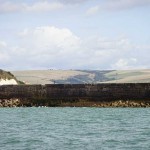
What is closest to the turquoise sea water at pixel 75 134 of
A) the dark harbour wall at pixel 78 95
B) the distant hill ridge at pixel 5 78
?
the dark harbour wall at pixel 78 95

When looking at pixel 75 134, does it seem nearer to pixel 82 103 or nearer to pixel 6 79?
pixel 82 103

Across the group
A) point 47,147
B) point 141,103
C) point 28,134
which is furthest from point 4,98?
point 47,147

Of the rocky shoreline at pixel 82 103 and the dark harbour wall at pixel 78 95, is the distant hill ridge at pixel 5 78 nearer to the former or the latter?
the rocky shoreline at pixel 82 103

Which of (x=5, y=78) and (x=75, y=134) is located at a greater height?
(x=5, y=78)

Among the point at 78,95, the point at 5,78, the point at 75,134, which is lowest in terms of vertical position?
the point at 75,134

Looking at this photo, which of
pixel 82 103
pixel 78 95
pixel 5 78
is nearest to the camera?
pixel 78 95

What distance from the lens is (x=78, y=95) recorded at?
80.7 meters

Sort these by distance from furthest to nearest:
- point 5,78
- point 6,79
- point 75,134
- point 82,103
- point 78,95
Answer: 1. point 6,79
2. point 5,78
3. point 82,103
4. point 78,95
5. point 75,134

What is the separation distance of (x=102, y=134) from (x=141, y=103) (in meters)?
38.5

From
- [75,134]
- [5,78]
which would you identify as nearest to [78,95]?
[5,78]

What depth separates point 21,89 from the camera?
271ft

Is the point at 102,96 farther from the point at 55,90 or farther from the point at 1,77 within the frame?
the point at 1,77

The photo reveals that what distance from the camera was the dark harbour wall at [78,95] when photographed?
78812 mm

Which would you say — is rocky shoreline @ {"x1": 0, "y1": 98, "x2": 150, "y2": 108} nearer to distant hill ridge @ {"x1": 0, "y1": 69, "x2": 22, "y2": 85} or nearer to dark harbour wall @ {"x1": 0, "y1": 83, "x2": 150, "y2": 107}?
dark harbour wall @ {"x1": 0, "y1": 83, "x2": 150, "y2": 107}
